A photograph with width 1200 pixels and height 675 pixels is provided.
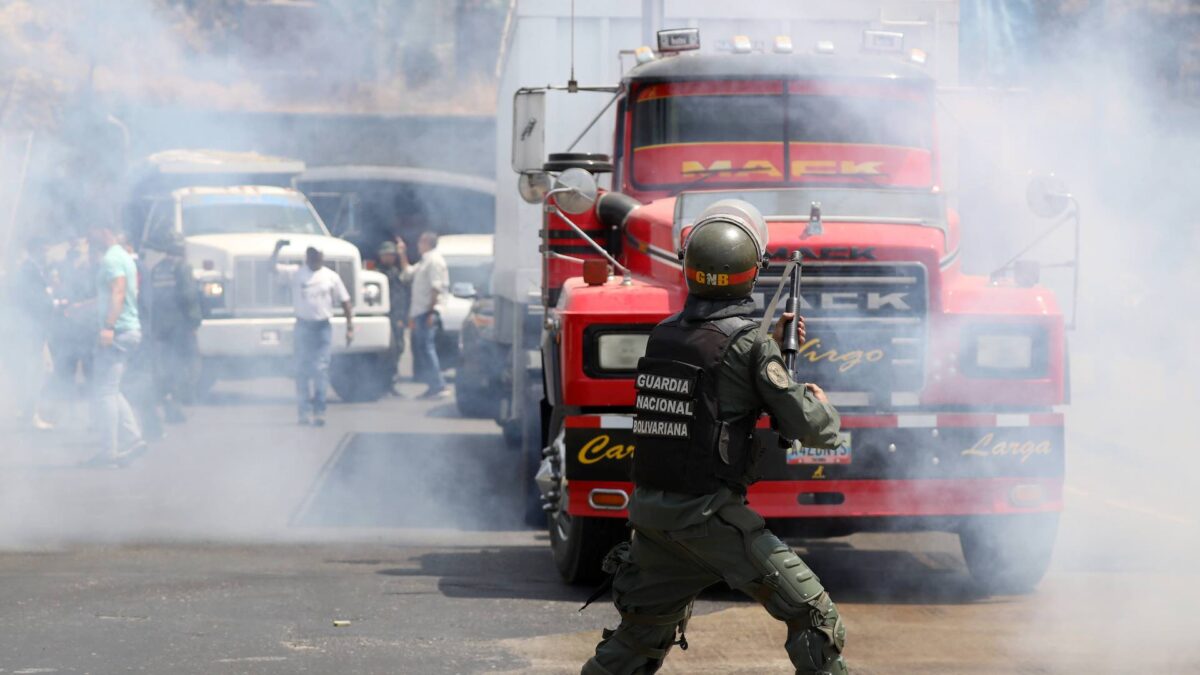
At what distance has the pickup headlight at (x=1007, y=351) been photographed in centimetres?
808

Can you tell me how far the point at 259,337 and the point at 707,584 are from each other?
46.2ft

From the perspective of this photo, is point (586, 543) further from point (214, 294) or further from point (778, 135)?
point (214, 294)

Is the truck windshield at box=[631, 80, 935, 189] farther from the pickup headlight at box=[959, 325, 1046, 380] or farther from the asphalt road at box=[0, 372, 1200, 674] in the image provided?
the asphalt road at box=[0, 372, 1200, 674]

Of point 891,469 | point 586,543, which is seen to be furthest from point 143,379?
point 891,469

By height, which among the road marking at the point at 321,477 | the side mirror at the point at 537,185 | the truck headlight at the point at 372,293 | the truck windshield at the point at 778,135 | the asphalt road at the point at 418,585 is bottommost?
the road marking at the point at 321,477

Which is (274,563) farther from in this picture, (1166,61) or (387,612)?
(1166,61)

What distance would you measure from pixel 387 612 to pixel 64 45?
17.1 feet

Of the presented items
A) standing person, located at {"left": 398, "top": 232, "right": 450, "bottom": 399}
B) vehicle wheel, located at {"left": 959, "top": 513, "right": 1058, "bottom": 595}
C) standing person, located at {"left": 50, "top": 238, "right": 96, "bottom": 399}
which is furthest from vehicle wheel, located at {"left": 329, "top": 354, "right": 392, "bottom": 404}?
vehicle wheel, located at {"left": 959, "top": 513, "right": 1058, "bottom": 595}

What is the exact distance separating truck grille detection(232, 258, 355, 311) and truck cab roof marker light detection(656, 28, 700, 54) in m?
9.95

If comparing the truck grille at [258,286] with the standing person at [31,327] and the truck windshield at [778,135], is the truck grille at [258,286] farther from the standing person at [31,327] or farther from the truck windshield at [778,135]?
the truck windshield at [778,135]

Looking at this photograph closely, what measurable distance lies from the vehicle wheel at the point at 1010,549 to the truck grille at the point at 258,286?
1152 centimetres

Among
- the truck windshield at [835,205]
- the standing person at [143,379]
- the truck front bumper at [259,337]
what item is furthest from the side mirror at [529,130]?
the truck front bumper at [259,337]

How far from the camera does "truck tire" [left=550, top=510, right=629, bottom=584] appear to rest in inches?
321

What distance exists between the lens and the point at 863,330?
26.2 ft
